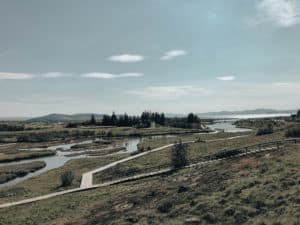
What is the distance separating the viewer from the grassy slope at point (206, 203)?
18812mm

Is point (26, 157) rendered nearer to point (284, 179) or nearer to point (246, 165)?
point (246, 165)

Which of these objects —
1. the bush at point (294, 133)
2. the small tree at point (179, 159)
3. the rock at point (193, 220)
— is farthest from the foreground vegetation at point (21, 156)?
the rock at point (193, 220)

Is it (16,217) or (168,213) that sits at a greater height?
(168,213)

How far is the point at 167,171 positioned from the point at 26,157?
50.1 m

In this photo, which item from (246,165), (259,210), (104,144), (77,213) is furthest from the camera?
(104,144)

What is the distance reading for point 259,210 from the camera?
1870 cm

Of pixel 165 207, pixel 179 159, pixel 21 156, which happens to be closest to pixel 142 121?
pixel 21 156

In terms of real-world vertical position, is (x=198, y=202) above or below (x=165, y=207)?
above

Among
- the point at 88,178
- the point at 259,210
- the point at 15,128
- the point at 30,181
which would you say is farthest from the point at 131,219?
the point at 15,128

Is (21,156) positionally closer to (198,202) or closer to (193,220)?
(198,202)

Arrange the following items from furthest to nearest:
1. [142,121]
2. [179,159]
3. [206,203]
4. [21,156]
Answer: [142,121], [21,156], [179,159], [206,203]

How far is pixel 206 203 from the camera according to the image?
70.6ft

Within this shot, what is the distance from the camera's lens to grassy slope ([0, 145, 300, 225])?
61.7 ft

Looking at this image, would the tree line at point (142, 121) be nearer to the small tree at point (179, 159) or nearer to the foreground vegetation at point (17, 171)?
the foreground vegetation at point (17, 171)
